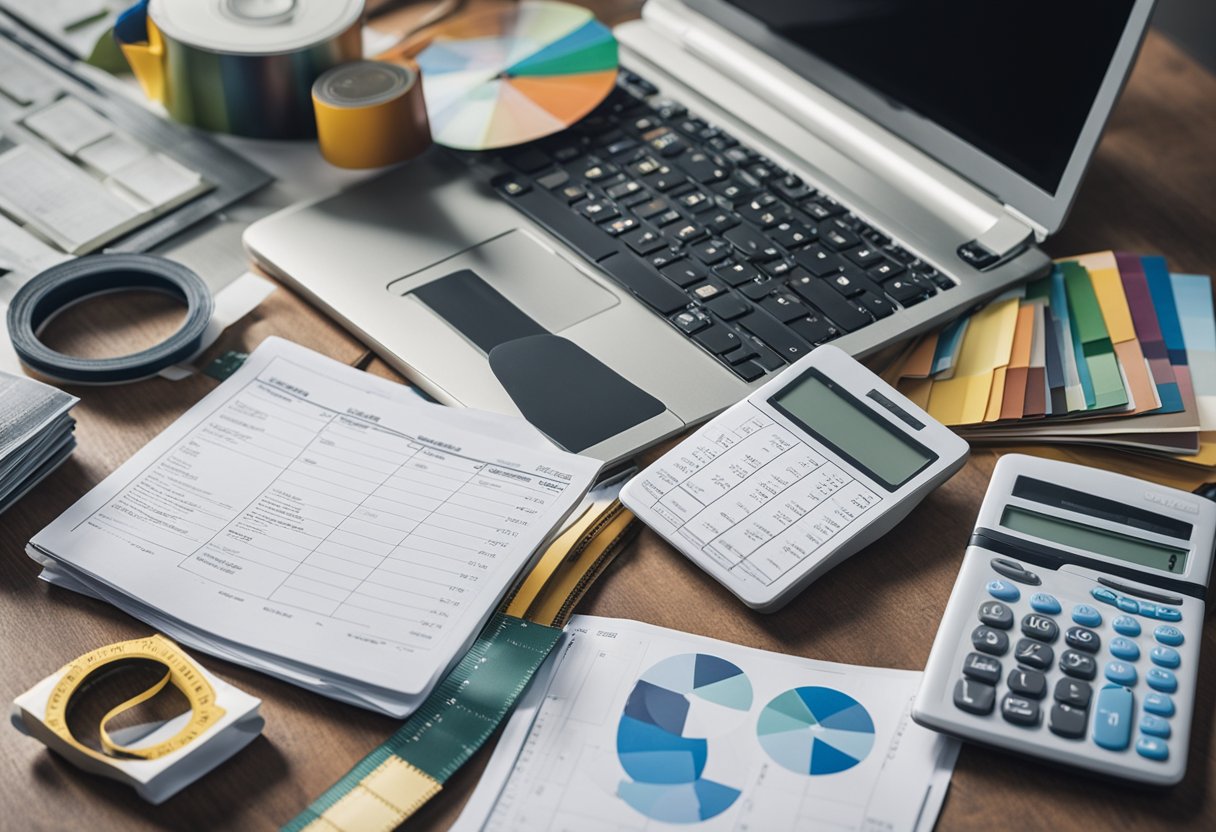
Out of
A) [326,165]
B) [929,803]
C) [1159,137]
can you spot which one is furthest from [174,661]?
[1159,137]

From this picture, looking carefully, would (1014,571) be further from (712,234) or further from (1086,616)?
(712,234)

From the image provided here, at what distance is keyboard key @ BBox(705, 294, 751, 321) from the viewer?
34.4 inches

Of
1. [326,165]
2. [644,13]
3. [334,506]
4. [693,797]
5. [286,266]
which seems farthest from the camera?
[644,13]

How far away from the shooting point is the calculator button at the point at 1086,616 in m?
0.67

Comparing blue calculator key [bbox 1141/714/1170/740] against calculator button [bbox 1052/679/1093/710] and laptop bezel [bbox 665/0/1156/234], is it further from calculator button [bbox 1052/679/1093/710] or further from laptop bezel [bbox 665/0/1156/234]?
laptop bezel [bbox 665/0/1156/234]

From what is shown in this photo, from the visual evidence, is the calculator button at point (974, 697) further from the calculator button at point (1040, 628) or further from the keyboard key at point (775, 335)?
the keyboard key at point (775, 335)

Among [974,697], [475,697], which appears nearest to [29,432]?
[475,697]

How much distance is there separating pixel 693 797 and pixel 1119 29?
1.99ft

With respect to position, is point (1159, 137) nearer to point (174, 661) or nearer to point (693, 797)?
point (693, 797)

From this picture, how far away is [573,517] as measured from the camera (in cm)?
76

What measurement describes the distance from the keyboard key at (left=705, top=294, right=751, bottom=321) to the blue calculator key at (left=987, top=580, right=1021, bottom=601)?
280 millimetres

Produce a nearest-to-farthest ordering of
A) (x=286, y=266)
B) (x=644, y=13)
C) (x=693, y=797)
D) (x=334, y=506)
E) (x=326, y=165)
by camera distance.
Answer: (x=693, y=797) < (x=334, y=506) < (x=286, y=266) < (x=326, y=165) < (x=644, y=13)

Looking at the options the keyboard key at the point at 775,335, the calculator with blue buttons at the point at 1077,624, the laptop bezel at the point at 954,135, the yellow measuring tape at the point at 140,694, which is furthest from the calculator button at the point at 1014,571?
the yellow measuring tape at the point at 140,694

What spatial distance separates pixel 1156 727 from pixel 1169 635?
6 cm
